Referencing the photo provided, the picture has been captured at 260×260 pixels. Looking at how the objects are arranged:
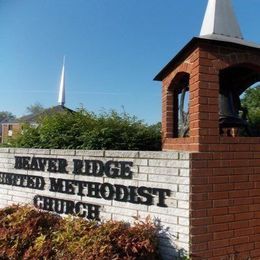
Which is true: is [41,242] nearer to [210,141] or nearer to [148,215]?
→ [148,215]

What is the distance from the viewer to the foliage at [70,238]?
4.18 m

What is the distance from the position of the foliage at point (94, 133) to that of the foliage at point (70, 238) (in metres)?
1.35

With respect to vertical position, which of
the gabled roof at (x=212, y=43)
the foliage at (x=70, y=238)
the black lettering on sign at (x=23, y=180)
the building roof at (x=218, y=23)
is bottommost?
the foliage at (x=70, y=238)

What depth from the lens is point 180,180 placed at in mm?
4316

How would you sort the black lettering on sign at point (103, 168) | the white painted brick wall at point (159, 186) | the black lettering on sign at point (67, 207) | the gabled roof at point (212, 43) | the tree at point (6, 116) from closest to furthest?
the white painted brick wall at point (159, 186), the gabled roof at point (212, 43), the black lettering on sign at point (103, 168), the black lettering on sign at point (67, 207), the tree at point (6, 116)

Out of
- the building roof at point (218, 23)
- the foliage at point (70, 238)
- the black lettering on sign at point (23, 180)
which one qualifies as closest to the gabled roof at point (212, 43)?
the building roof at point (218, 23)

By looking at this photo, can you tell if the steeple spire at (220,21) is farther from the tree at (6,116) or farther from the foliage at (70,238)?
the tree at (6,116)

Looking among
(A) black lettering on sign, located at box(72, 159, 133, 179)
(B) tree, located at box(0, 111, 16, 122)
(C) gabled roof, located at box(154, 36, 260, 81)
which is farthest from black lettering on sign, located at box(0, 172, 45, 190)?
(B) tree, located at box(0, 111, 16, 122)

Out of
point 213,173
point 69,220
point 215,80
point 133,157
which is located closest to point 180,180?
point 213,173

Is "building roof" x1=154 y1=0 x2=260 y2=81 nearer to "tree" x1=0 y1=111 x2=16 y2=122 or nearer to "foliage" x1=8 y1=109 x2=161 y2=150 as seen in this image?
"foliage" x1=8 y1=109 x2=161 y2=150

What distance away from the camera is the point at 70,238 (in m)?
4.59

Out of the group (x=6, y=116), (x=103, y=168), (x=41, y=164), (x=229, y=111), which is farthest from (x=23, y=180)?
(x=6, y=116)

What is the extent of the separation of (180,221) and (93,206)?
4.65ft

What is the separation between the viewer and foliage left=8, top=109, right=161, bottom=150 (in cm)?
611
